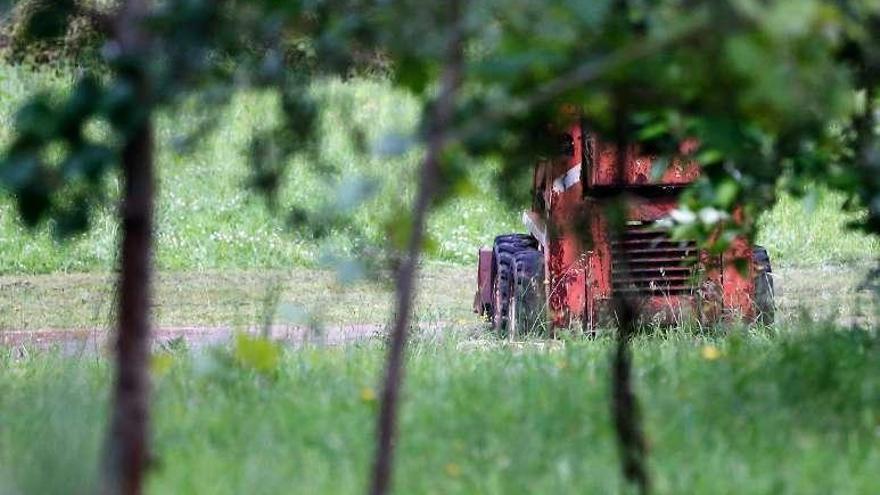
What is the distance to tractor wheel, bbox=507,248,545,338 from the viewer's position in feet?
31.8

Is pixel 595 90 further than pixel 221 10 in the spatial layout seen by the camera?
No

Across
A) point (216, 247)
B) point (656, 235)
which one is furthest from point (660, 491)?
point (216, 247)

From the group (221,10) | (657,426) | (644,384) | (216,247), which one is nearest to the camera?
(221,10)

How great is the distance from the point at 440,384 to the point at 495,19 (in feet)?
9.21

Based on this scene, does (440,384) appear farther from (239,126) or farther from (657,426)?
(239,126)

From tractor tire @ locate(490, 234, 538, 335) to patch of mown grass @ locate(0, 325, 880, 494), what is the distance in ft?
12.1

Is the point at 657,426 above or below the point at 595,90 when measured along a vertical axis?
below

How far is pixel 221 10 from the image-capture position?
3121mm

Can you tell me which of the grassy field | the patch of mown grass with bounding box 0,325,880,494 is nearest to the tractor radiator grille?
the grassy field

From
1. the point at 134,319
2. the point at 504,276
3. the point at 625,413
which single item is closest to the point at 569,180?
the point at 504,276

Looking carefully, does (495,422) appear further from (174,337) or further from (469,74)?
(174,337)

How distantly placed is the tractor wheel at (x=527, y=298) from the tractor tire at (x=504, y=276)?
0.14m

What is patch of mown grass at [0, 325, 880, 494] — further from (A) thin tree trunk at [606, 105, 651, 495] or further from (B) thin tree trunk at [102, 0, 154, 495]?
(B) thin tree trunk at [102, 0, 154, 495]

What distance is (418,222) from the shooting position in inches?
107
